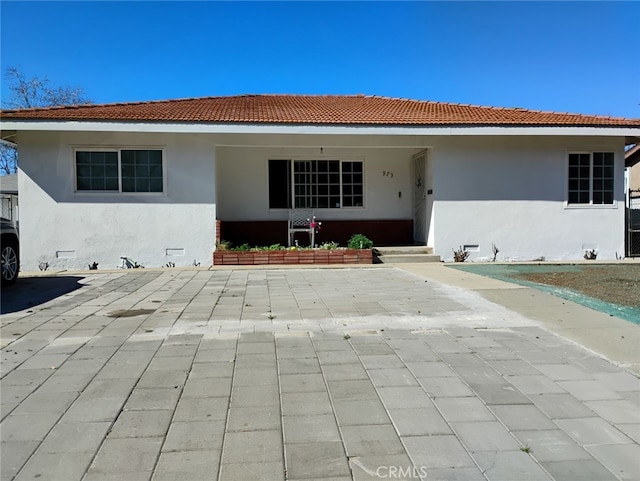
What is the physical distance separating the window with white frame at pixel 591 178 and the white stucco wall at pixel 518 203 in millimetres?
196

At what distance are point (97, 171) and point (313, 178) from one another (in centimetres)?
609

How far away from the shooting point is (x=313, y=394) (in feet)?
12.0

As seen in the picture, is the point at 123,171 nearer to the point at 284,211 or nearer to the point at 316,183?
the point at 284,211

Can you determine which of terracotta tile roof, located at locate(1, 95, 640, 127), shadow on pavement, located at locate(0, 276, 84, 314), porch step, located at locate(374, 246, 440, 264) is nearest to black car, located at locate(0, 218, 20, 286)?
shadow on pavement, located at locate(0, 276, 84, 314)

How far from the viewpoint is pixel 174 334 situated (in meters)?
5.28

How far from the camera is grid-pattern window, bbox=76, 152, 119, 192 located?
12.0 metres

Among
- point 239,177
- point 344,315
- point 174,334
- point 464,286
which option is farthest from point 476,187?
point 174,334

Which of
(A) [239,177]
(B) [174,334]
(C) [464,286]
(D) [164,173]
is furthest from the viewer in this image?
(A) [239,177]

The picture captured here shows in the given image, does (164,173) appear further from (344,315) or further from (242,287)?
(344,315)

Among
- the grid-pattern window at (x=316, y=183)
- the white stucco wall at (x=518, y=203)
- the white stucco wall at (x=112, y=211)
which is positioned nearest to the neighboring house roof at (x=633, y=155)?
the white stucco wall at (x=518, y=203)

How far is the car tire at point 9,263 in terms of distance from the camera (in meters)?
8.24

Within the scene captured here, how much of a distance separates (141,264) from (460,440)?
10776 millimetres

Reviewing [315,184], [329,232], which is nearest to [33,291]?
[329,232]

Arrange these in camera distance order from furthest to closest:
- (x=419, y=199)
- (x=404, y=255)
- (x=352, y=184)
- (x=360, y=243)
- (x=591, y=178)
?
(x=352, y=184) < (x=419, y=199) < (x=591, y=178) < (x=404, y=255) < (x=360, y=243)
